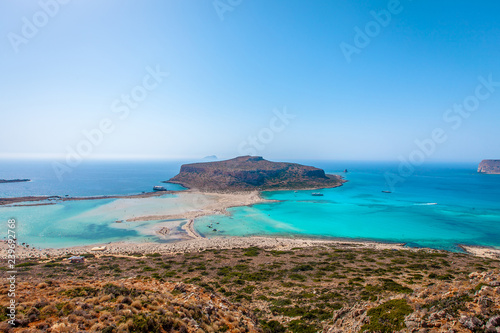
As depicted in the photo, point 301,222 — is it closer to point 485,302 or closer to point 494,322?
point 485,302

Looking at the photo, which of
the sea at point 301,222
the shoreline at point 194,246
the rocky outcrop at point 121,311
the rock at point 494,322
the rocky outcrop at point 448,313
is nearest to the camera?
the rock at point 494,322

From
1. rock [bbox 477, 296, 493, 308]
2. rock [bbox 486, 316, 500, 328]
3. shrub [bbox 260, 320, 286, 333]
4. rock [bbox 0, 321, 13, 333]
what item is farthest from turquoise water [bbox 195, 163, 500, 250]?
rock [bbox 486, 316, 500, 328]

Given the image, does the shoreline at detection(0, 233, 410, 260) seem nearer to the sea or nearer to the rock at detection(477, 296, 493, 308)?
the sea

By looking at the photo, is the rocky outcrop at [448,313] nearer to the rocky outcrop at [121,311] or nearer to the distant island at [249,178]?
the rocky outcrop at [121,311]

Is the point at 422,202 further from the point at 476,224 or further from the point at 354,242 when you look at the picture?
the point at 354,242

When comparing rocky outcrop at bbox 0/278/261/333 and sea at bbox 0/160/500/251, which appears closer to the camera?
rocky outcrop at bbox 0/278/261/333

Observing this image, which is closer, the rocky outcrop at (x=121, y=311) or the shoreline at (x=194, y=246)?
the rocky outcrop at (x=121, y=311)

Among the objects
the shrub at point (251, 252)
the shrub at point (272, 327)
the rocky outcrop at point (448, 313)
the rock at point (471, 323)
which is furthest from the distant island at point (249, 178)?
the rock at point (471, 323)

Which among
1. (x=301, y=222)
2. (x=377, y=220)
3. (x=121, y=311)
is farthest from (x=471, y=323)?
(x=377, y=220)
